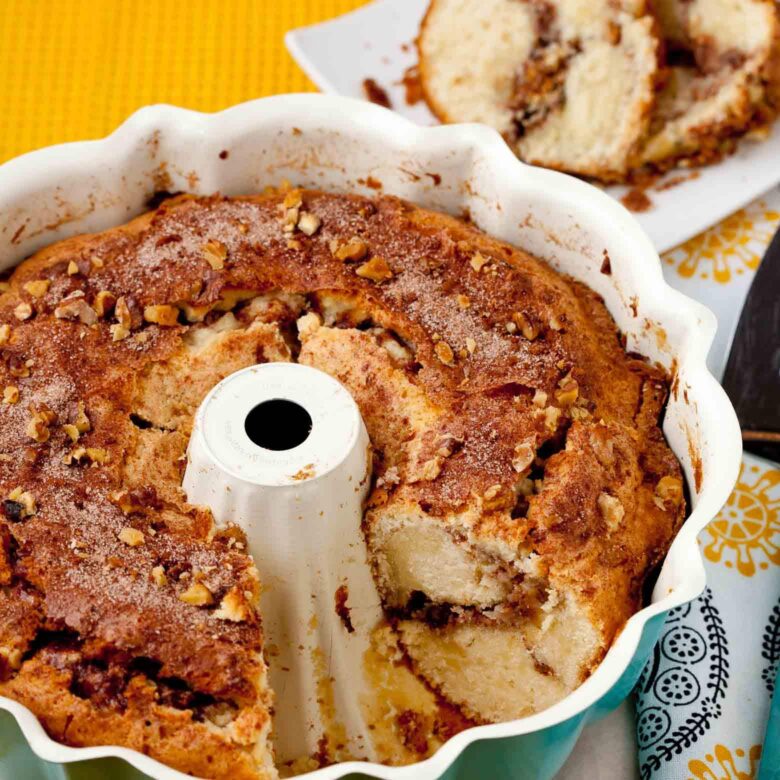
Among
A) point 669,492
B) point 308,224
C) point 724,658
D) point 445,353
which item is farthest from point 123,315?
point 724,658

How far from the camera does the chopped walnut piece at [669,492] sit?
2473 mm

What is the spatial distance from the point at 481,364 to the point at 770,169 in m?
1.63

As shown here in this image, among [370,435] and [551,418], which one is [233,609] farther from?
[551,418]

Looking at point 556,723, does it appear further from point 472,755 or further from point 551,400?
point 551,400

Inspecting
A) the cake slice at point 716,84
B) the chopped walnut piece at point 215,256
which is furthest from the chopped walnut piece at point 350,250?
the cake slice at point 716,84

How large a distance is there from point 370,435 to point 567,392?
423 mm

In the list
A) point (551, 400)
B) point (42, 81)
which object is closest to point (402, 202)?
point (551, 400)

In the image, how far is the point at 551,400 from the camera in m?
2.48

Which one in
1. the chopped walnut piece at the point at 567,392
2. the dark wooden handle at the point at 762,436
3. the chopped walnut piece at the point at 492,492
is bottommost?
the dark wooden handle at the point at 762,436

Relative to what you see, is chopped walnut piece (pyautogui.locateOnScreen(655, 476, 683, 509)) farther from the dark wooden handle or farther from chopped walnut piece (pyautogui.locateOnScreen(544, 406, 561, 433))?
the dark wooden handle

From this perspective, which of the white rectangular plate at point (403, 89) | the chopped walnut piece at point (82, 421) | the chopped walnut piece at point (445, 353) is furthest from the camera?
the white rectangular plate at point (403, 89)

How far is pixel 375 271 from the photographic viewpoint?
2.62 meters

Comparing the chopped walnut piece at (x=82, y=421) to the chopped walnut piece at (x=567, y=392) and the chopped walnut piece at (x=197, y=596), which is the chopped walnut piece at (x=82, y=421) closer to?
the chopped walnut piece at (x=197, y=596)

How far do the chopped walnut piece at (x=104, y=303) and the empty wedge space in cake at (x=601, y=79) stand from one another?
1.54 m
